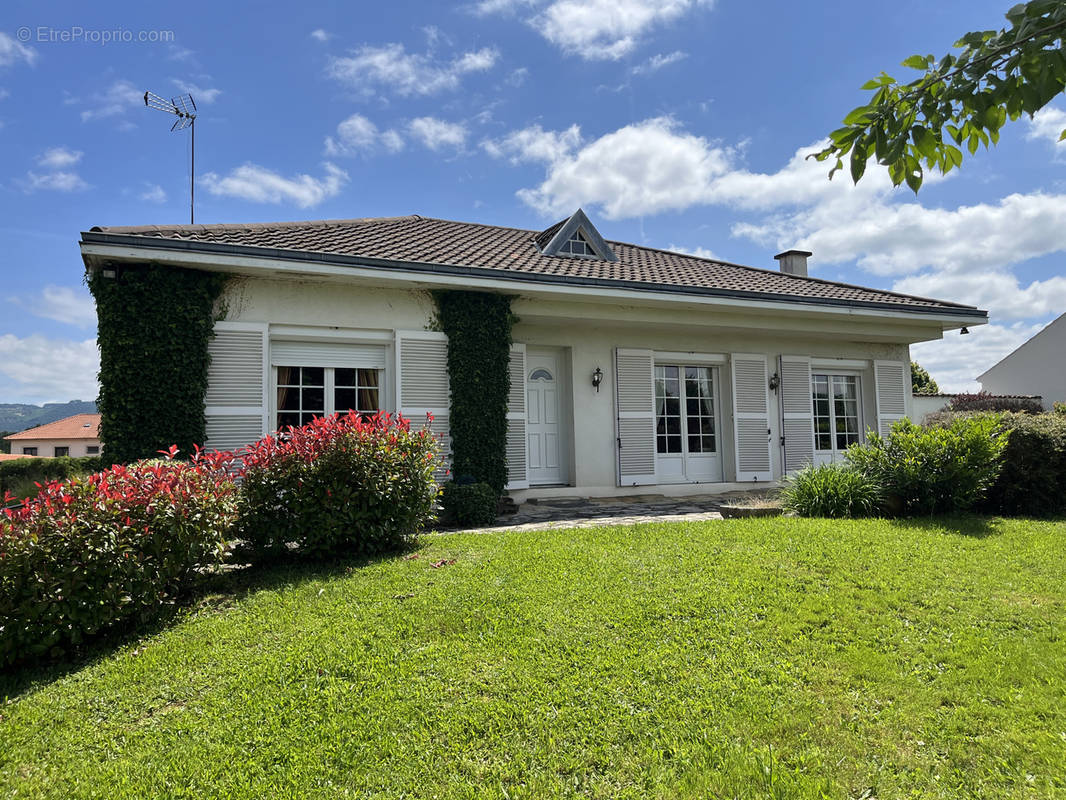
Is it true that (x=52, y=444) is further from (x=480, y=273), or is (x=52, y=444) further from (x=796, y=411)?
(x=796, y=411)

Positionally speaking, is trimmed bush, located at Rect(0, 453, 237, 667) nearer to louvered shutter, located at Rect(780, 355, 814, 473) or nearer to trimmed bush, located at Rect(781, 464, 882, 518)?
trimmed bush, located at Rect(781, 464, 882, 518)

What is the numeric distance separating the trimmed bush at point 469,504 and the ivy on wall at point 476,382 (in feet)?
2.69

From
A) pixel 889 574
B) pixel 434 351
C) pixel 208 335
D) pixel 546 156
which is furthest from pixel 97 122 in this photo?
pixel 889 574

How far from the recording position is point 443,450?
8.52m

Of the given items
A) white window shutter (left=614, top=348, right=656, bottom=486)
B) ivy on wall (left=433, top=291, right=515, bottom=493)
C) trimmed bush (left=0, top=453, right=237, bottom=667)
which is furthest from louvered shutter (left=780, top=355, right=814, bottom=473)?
trimmed bush (left=0, top=453, right=237, bottom=667)

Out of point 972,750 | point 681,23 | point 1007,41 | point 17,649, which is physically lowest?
point 972,750

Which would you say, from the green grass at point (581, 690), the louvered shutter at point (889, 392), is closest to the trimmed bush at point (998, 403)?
the louvered shutter at point (889, 392)

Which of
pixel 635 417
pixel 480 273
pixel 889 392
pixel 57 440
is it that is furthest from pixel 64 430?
pixel 889 392

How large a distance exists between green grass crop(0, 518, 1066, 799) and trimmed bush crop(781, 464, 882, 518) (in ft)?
7.26

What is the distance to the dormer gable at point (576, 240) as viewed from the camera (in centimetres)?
1133

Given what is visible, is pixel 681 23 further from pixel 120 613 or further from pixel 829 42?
pixel 120 613

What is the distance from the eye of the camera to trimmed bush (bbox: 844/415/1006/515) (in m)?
6.75

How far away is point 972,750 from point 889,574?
86.3 inches

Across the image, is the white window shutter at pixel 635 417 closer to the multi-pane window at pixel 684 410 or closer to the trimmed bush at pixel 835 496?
the multi-pane window at pixel 684 410
